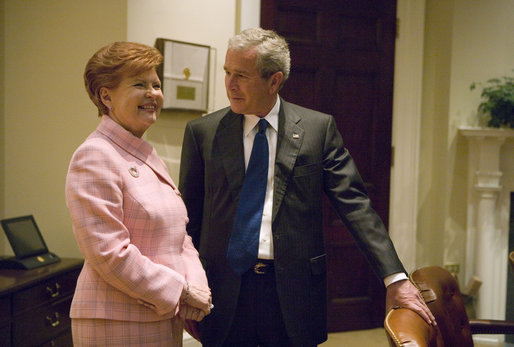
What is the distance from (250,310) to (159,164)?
501 mm

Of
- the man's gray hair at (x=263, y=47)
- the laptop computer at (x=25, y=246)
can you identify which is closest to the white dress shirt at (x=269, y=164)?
the man's gray hair at (x=263, y=47)

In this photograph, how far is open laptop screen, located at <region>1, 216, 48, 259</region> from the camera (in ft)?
8.30

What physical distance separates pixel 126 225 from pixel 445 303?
3.11 feet

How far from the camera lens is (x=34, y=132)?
2.92 meters

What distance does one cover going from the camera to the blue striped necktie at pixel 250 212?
5.09ft

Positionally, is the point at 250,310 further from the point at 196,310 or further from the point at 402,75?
the point at 402,75

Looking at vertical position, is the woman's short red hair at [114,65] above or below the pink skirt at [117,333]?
above

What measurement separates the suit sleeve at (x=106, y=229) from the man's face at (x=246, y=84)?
0.48 metres

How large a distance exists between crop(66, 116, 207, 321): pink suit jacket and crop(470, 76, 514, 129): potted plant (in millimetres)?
2913

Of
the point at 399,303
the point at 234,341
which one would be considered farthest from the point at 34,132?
the point at 399,303

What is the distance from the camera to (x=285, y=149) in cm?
161

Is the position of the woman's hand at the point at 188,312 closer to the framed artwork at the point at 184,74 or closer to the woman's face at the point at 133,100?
the woman's face at the point at 133,100

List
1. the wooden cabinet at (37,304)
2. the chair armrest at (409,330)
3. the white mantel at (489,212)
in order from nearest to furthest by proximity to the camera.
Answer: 1. the chair armrest at (409,330)
2. the wooden cabinet at (37,304)
3. the white mantel at (489,212)

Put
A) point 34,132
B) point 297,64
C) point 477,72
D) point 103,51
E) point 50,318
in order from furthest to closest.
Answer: point 477,72 → point 297,64 → point 34,132 → point 50,318 → point 103,51
